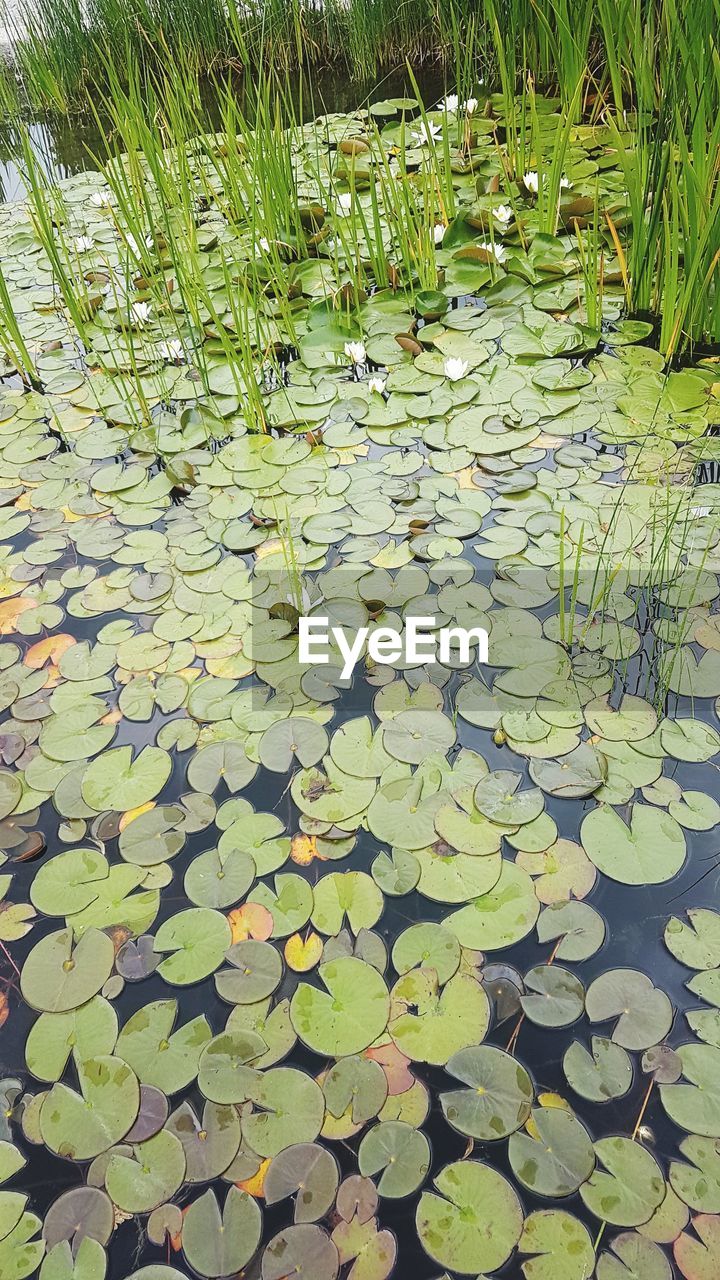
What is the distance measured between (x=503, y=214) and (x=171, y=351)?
4.07 feet

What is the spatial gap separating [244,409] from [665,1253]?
2.13 meters

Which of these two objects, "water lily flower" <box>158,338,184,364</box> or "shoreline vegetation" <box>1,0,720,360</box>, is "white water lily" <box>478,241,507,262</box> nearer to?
"shoreline vegetation" <box>1,0,720,360</box>

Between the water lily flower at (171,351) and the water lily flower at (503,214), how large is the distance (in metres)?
1.19

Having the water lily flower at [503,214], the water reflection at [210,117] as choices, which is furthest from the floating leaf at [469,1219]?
the water reflection at [210,117]

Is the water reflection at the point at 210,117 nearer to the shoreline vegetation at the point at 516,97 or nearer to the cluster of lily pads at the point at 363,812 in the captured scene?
the shoreline vegetation at the point at 516,97

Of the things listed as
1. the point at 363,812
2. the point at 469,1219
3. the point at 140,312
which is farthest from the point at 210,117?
the point at 469,1219

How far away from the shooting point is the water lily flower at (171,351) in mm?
2635

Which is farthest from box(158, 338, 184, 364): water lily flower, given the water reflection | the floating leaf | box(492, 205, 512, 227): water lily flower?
the floating leaf

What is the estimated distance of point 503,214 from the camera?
2777 mm

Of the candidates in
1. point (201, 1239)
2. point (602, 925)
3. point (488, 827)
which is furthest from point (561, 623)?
point (201, 1239)

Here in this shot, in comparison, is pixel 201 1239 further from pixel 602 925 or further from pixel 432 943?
pixel 602 925

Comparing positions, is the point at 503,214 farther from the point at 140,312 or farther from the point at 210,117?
the point at 210,117

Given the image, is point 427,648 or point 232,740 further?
point 427,648

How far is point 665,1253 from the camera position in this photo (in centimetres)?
98
